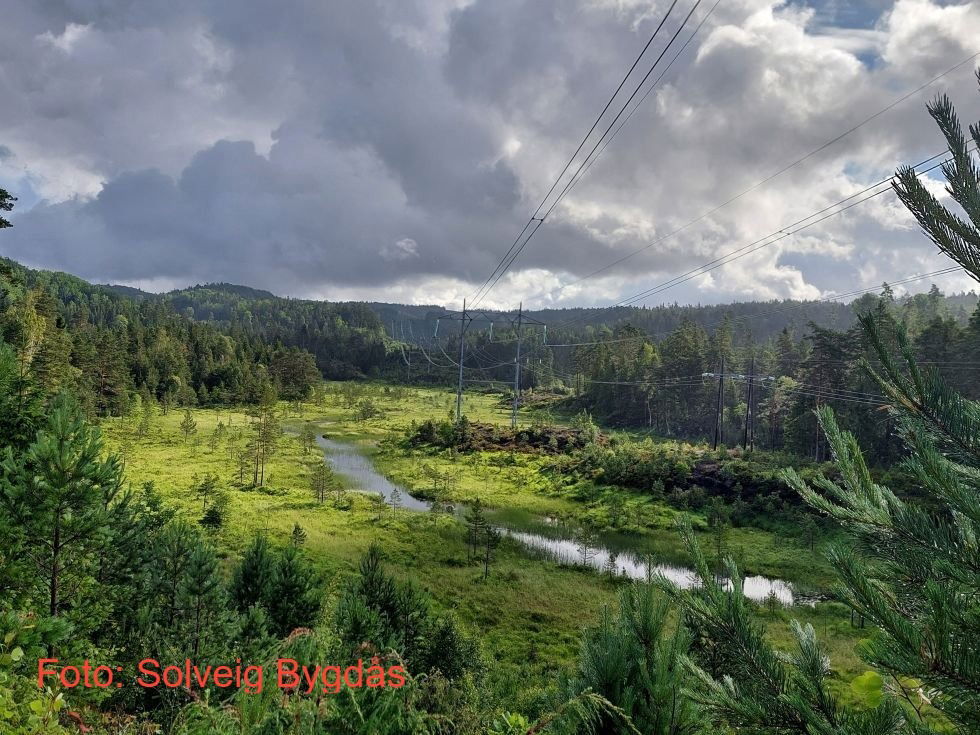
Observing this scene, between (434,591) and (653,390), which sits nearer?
(434,591)

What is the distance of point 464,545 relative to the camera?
89.7 ft

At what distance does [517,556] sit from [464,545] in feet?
9.62

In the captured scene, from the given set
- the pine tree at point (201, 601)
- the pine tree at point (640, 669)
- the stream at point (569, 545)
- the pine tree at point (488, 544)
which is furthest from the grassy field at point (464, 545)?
the pine tree at point (201, 601)

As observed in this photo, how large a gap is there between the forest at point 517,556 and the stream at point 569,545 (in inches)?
12.7

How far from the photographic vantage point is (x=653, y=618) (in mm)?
3924

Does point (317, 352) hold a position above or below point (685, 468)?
above

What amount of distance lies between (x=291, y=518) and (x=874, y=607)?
3160 cm

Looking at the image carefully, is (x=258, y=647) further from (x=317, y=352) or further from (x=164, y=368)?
(x=317, y=352)

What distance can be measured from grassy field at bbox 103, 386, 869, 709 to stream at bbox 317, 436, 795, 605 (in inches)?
49.0

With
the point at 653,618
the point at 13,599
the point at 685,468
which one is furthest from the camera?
the point at 685,468

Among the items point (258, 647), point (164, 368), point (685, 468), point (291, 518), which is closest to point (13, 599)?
point (258, 647)

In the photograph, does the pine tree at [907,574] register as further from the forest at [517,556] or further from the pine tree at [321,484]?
the pine tree at [321,484]

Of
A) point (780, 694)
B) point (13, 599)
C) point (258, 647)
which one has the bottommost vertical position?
point (258, 647)

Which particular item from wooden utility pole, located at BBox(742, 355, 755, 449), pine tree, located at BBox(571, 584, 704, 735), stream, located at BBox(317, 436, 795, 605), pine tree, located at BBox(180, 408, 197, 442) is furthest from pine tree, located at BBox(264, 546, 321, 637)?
pine tree, located at BBox(180, 408, 197, 442)
